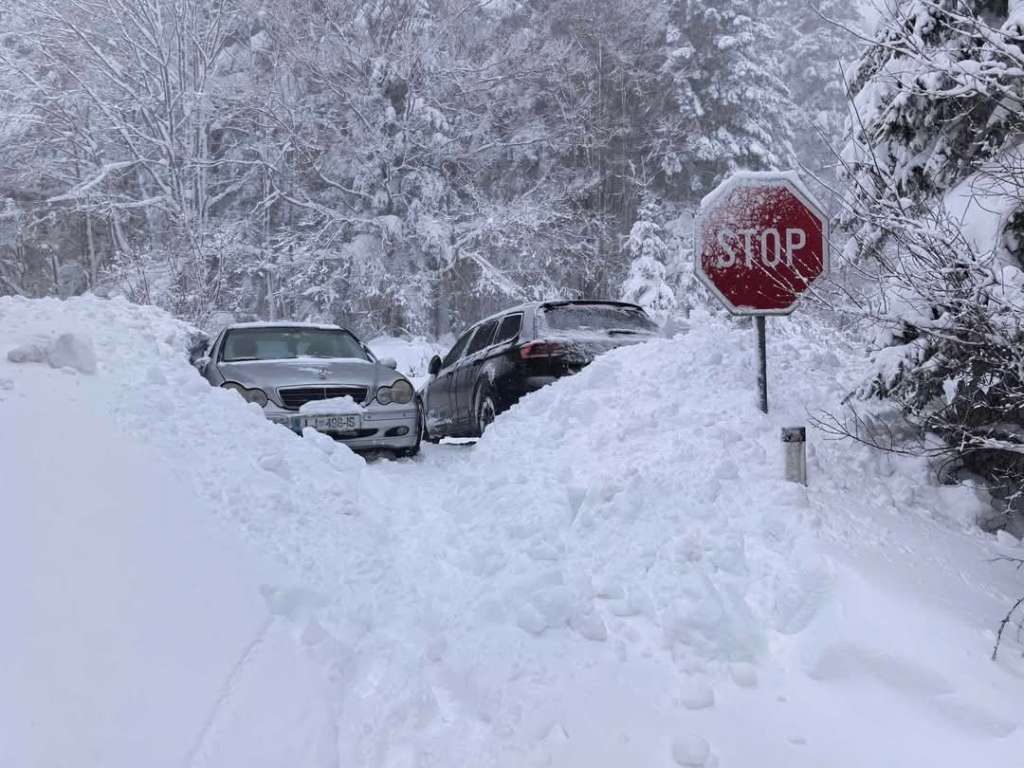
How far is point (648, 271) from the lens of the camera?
68.4 ft

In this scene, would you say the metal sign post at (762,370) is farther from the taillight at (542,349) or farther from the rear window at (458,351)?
the rear window at (458,351)

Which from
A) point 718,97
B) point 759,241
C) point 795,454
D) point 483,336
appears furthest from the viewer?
point 718,97

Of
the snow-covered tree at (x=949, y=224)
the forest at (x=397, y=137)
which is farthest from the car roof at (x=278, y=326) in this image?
the forest at (x=397, y=137)

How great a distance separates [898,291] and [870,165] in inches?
31.7

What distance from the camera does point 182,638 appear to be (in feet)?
9.57

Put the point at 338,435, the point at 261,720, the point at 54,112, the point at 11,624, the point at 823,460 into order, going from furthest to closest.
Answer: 1. the point at 54,112
2. the point at 338,435
3. the point at 823,460
4. the point at 261,720
5. the point at 11,624

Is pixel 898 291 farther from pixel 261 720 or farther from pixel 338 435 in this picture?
pixel 338 435

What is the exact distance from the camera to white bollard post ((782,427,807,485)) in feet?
13.4

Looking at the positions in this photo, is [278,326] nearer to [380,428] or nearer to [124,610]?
[380,428]

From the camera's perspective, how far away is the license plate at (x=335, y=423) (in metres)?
6.85

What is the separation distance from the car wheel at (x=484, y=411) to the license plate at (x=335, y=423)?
1477 mm

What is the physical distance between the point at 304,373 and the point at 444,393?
295 cm

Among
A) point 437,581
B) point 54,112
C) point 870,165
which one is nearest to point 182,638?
point 437,581

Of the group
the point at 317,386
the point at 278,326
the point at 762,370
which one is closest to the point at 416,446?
the point at 317,386
